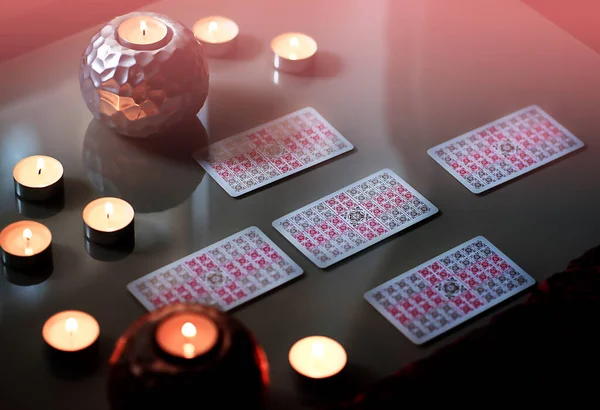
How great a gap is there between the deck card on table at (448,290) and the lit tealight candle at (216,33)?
70 centimetres

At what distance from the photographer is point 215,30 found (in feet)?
6.77

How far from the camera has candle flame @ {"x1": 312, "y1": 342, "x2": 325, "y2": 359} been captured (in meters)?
1.48

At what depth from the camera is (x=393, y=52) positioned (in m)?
2.11

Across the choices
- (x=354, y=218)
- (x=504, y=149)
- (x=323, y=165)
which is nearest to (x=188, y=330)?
(x=354, y=218)

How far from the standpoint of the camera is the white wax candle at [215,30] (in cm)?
204

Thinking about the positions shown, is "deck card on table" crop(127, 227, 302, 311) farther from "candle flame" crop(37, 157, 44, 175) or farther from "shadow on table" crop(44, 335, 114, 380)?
"candle flame" crop(37, 157, 44, 175)

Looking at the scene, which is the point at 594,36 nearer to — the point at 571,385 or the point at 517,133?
the point at 517,133

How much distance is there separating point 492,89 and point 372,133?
1.05 feet

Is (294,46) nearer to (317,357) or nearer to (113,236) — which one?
(113,236)

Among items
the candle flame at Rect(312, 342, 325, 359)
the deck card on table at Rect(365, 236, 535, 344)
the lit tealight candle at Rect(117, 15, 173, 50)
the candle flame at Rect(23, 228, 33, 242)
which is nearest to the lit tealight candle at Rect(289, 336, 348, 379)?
the candle flame at Rect(312, 342, 325, 359)

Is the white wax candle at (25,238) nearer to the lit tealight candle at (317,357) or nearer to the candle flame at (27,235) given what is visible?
the candle flame at (27,235)

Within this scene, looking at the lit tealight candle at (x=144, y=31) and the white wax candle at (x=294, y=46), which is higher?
the lit tealight candle at (x=144, y=31)

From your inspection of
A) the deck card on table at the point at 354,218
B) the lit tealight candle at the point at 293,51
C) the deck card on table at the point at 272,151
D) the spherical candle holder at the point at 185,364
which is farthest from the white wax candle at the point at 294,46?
the spherical candle holder at the point at 185,364

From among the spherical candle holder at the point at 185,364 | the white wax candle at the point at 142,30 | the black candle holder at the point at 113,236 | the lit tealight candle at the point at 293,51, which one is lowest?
the black candle holder at the point at 113,236
